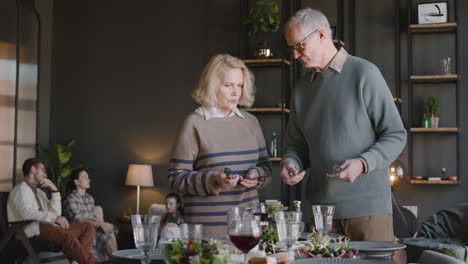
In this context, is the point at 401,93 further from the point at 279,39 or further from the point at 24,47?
the point at 24,47

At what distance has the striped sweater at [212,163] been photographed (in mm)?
2533

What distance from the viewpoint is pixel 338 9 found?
22.3 feet

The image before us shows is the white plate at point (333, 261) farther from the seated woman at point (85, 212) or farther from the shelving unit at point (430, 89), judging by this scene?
the seated woman at point (85, 212)


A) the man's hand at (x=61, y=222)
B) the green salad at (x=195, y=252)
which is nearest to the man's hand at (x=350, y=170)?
the green salad at (x=195, y=252)

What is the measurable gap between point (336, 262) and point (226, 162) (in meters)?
0.95

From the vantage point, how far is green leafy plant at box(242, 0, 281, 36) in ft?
21.7

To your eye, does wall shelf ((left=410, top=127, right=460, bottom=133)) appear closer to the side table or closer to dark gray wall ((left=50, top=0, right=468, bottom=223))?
dark gray wall ((left=50, top=0, right=468, bottom=223))

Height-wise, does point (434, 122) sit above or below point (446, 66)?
below

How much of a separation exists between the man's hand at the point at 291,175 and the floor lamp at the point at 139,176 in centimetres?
489

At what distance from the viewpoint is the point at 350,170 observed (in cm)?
225

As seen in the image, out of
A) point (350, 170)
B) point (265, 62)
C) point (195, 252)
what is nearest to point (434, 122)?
point (265, 62)

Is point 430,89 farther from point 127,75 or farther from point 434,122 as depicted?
point 127,75

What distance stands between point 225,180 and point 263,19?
448 centimetres

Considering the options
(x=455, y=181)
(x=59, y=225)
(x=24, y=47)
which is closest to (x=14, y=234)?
(x=59, y=225)
